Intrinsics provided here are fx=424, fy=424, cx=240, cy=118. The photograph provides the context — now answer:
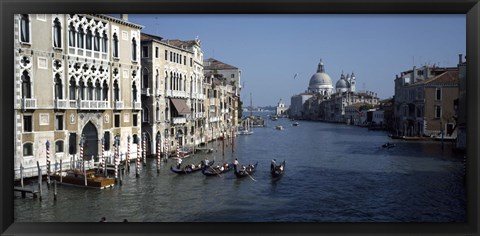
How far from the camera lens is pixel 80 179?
6180mm

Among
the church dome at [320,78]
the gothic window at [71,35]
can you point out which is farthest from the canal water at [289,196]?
the gothic window at [71,35]

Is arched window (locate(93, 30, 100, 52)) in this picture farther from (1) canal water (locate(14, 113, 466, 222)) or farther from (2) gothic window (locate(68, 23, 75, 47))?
(1) canal water (locate(14, 113, 466, 222))

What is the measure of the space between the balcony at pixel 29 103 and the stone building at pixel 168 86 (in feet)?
10.2

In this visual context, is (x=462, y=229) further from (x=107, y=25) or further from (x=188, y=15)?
(x=107, y=25)

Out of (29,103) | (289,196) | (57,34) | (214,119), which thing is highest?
(57,34)

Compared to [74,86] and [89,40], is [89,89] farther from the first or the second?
[89,40]

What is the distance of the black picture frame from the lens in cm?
271

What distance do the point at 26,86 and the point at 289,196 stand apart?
12.7 ft

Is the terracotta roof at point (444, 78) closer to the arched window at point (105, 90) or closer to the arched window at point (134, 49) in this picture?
the arched window at point (134, 49)

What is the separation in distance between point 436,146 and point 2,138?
5.92m

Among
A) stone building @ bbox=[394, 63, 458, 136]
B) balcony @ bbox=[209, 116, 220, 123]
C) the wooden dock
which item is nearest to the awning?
balcony @ bbox=[209, 116, 220, 123]

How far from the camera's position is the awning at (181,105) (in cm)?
958
